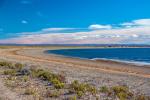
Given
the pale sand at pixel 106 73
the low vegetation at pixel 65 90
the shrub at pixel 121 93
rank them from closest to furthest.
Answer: the shrub at pixel 121 93, the low vegetation at pixel 65 90, the pale sand at pixel 106 73

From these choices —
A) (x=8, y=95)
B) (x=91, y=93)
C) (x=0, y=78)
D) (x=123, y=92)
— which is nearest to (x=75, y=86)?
(x=91, y=93)

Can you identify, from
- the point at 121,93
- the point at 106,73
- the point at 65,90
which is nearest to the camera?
the point at 121,93

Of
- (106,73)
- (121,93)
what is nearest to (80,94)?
(121,93)

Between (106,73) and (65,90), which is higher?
(65,90)

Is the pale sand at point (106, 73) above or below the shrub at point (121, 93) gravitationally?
below

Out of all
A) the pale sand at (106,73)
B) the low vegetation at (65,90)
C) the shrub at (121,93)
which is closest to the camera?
the shrub at (121,93)

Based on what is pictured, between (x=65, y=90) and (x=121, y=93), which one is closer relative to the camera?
(x=121, y=93)

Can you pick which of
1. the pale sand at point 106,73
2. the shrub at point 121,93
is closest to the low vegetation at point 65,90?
the shrub at point 121,93

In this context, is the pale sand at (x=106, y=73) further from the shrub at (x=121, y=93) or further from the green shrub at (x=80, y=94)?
the green shrub at (x=80, y=94)

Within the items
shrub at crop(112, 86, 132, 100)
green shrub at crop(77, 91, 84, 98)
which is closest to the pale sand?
shrub at crop(112, 86, 132, 100)

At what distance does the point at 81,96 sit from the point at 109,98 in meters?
1.20

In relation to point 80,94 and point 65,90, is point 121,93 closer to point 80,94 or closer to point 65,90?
point 80,94

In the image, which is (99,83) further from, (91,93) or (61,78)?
(91,93)

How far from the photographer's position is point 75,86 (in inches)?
586
